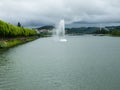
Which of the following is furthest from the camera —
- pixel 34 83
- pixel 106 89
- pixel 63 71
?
pixel 63 71

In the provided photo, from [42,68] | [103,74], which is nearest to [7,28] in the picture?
[42,68]

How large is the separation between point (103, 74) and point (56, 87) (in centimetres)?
686

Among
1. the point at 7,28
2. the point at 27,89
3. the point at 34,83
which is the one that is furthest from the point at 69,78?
the point at 7,28

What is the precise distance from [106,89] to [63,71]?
8.73 metres

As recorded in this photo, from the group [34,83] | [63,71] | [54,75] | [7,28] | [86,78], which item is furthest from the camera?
[7,28]

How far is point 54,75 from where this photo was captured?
94.0 feet

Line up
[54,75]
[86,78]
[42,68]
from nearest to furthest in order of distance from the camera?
[86,78] < [54,75] < [42,68]

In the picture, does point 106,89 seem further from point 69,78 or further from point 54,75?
point 54,75

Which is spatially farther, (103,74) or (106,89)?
(103,74)

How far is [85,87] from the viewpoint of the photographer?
23.4 meters

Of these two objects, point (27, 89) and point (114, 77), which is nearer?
point (27, 89)

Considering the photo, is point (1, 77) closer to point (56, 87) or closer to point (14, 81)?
point (14, 81)

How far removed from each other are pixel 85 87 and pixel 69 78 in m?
3.71

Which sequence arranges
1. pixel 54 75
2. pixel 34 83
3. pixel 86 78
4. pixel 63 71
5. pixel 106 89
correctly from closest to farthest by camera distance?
pixel 106 89 → pixel 34 83 → pixel 86 78 → pixel 54 75 → pixel 63 71
